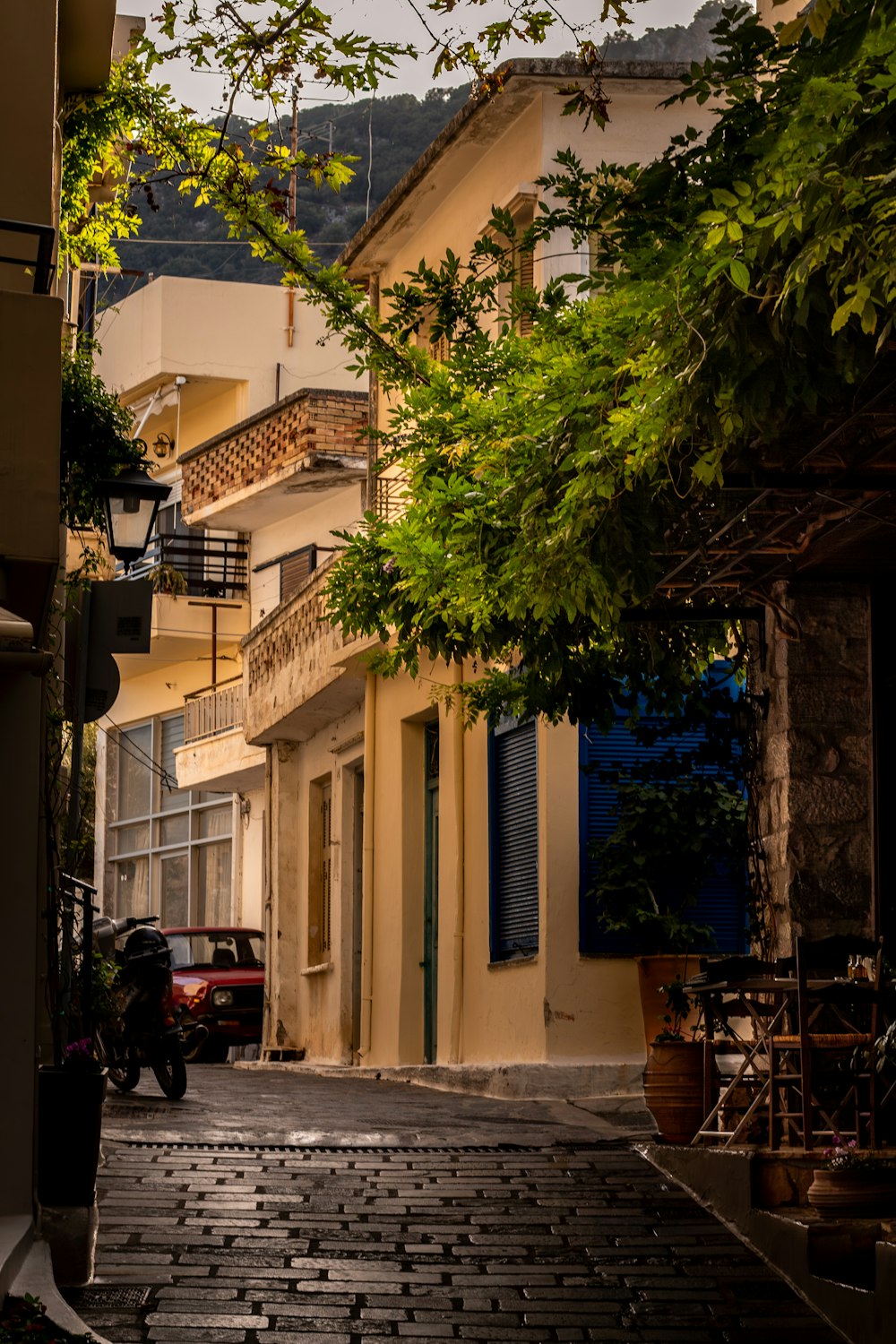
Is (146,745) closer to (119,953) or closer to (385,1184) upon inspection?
(119,953)

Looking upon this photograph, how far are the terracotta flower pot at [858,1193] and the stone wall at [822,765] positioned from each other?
262 centimetres

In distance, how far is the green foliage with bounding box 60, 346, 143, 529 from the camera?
10219mm

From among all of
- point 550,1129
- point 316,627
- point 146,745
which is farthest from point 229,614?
point 550,1129

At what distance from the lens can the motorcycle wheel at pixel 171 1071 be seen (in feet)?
43.8

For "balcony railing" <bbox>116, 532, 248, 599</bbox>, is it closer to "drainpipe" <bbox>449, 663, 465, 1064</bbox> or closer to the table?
"drainpipe" <bbox>449, 663, 465, 1064</bbox>

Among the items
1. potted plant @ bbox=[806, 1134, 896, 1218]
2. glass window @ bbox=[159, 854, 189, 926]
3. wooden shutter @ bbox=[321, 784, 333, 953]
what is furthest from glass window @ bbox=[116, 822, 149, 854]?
potted plant @ bbox=[806, 1134, 896, 1218]

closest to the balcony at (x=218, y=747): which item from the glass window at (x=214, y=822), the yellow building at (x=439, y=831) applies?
the glass window at (x=214, y=822)

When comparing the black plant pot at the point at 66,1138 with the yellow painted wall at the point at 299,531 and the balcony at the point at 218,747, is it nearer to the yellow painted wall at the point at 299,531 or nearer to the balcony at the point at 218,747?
the yellow painted wall at the point at 299,531

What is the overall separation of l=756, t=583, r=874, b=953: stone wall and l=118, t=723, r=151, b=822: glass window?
25908 mm

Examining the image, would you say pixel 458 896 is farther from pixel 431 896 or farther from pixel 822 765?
pixel 822 765

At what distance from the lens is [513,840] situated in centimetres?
1514

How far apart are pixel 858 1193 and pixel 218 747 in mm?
22478

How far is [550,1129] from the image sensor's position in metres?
11.7

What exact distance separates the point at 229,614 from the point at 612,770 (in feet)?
64.8
